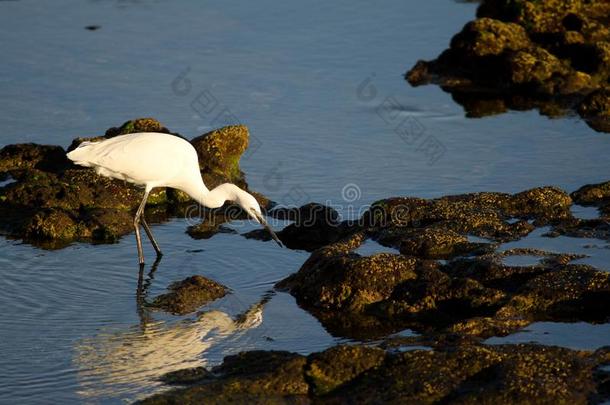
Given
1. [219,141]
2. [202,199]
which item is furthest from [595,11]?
[202,199]

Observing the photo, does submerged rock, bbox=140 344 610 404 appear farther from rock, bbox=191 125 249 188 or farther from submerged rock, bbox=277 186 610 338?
rock, bbox=191 125 249 188

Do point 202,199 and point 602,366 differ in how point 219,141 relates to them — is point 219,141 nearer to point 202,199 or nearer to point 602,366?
point 202,199

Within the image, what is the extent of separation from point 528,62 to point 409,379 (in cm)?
1178

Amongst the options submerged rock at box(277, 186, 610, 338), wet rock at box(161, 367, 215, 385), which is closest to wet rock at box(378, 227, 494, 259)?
submerged rock at box(277, 186, 610, 338)

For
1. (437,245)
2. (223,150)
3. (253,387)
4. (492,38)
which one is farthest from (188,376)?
(492,38)

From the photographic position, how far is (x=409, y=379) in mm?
8312

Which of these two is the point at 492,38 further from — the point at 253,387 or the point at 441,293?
the point at 253,387

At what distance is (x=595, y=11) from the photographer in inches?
850

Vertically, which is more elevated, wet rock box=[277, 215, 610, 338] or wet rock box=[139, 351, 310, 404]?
wet rock box=[277, 215, 610, 338]

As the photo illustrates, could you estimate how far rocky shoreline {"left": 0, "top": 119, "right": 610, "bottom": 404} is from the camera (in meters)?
8.32

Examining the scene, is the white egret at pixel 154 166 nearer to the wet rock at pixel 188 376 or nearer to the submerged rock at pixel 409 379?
the wet rock at pixel 188 376

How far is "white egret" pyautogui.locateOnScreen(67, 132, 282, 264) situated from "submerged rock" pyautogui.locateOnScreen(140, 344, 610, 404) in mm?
3962

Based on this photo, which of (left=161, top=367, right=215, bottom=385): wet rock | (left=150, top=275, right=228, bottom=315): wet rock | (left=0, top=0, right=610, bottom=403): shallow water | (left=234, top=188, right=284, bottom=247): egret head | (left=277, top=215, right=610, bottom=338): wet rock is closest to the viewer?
(left=161, top=367, right=215, bottom=385): wet rock

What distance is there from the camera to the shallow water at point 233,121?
1014 centimetres
